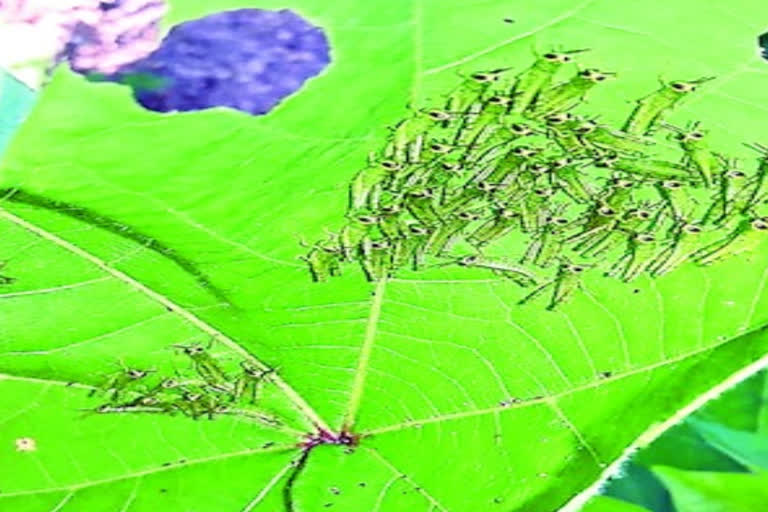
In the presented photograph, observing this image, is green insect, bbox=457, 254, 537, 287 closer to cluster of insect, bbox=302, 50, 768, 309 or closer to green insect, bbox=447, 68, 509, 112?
cluster of insect, bbox=302, 50, 768, 309

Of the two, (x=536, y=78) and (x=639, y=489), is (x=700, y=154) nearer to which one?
(x=536, y=78)

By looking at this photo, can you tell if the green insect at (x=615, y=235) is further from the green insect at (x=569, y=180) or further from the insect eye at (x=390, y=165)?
the insect eye at (x=390, y=165)

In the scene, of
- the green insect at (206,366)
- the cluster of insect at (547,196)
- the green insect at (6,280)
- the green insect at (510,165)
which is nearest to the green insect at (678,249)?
the cluster of insect at (547,196)

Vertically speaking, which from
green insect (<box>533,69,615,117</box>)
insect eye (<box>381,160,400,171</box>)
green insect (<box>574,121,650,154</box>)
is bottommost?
insect eye (<box>381,160,400,171</box>)

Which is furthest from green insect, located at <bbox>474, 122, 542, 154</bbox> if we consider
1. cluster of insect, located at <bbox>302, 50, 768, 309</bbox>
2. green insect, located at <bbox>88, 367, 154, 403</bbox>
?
green insect, located at <bbox>88, 367, 154, 403</bbox>

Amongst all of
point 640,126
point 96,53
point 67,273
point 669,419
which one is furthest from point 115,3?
point 669,419
